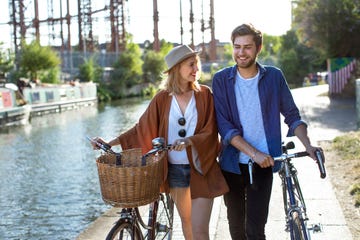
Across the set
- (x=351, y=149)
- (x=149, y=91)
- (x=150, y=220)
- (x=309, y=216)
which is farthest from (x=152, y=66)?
(x=150, y=220)

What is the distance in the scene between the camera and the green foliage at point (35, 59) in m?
41.7

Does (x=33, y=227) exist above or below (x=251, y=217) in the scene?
below

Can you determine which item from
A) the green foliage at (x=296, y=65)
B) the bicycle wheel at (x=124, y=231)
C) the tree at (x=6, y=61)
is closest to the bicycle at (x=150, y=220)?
the bicycle wheel at (x=124, y=231)

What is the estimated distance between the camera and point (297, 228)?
3305 millimetres

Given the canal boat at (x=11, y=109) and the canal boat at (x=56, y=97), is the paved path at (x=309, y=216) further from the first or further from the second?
the canal boat at (x=56, y=97)

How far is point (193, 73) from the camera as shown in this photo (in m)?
3.64

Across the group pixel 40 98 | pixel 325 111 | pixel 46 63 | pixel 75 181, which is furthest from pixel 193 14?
pixel 75 181

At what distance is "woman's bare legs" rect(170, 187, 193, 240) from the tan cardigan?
0.44 ft

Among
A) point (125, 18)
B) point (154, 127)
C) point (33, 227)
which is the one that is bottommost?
point (33, 227)

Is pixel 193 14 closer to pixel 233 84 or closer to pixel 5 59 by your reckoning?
pixel 5 59

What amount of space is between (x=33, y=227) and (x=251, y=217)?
567 cm

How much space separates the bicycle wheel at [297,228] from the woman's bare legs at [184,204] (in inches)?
29.9

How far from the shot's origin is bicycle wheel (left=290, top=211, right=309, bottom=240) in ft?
10.6

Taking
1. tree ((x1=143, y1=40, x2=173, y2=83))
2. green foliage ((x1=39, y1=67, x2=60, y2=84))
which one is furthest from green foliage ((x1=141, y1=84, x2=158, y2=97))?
green foliage ((x1=39, y1=67, x2=60, y2=84))
